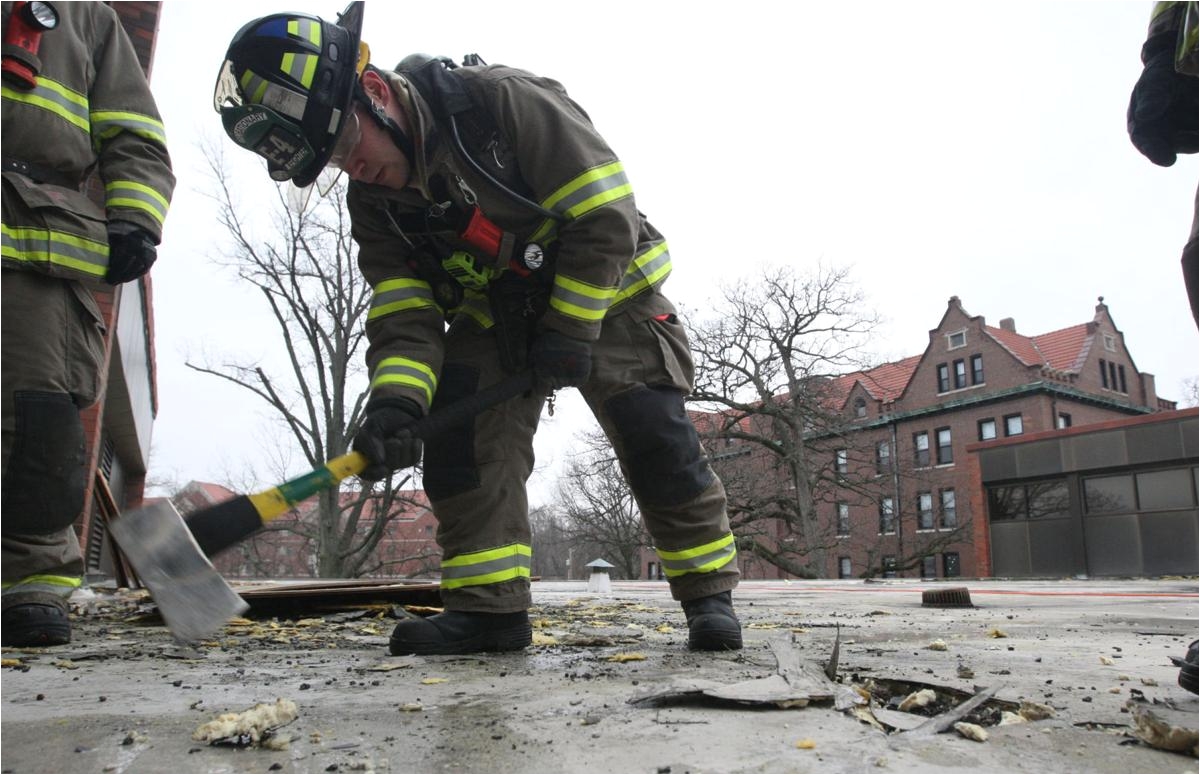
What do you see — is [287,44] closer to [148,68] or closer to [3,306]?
[3,306]

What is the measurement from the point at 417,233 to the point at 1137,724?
247cm

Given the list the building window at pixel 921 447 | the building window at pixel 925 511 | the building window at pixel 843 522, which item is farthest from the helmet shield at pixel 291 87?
the building window at pixel 921 447

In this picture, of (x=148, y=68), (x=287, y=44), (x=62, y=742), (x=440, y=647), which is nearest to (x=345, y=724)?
(x=62, y=742)

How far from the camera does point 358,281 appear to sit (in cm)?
2194

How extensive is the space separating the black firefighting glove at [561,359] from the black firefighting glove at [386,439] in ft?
1.51

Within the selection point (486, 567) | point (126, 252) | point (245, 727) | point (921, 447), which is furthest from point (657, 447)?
point (921, 447)

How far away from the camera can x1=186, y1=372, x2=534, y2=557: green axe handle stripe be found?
2.14m

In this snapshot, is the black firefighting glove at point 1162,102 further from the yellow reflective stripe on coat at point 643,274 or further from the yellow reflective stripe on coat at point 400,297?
the yellow reflective stripe on coat at point 400,297

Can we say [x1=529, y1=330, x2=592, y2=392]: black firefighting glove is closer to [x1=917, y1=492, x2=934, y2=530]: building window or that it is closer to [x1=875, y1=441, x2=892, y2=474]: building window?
[x1=875, y1=441, x2=892, y2=474]: building window

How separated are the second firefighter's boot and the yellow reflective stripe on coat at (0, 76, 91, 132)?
7.25ft

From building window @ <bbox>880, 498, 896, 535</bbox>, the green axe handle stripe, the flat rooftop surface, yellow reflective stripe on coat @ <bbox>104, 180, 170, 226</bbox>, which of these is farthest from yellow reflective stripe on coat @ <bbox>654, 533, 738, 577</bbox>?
building window @ <bbox>880, 498, 896, 535</bbox>

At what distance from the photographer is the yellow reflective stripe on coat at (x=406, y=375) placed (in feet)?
8.89

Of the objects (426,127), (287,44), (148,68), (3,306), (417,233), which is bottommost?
(3,306)

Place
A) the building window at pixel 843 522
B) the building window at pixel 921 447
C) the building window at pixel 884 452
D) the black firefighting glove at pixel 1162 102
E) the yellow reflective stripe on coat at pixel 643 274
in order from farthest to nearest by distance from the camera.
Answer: the building window at pixel 921 447
the building window at pixel 884 452
the building window at pixel 843 522
the yellow reflective stripe on coat at pixel 643 274
the black firefighting glove at pixel 1162 102
